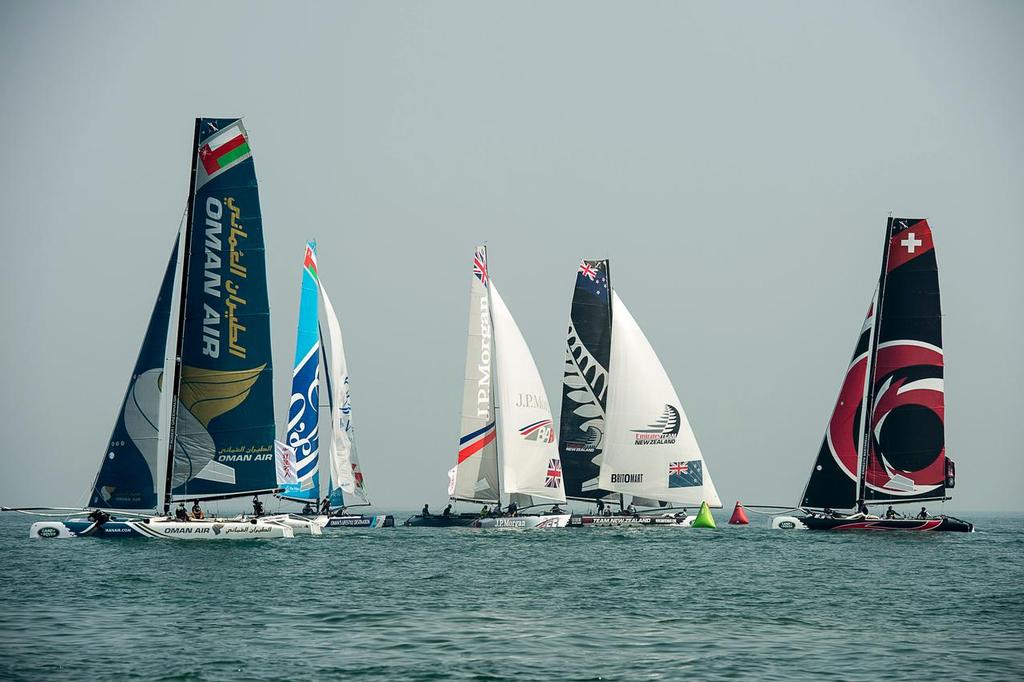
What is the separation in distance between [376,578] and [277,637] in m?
11.0

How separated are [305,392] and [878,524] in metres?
29.3

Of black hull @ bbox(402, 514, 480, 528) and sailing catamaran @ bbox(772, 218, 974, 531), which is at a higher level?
sailing catamaran @ bbox(772, 218, 974, 531)

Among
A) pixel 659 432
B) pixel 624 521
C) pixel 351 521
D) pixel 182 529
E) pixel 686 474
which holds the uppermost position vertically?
pixel 659 432

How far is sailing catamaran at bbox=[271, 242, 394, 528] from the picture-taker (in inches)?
2419

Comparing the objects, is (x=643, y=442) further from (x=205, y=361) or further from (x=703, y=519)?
(x=205, y=361)

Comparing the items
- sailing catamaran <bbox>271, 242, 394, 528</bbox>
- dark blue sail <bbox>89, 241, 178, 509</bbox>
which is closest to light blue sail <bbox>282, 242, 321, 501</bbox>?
sailing catamaran <bbox>271, 242, 394, 528</bbox>

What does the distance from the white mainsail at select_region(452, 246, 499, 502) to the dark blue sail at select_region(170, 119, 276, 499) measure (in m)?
14.9

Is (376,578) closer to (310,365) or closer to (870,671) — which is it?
(870,671)

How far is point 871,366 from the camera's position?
179ft

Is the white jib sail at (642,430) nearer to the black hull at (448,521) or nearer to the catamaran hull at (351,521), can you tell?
the black hull at (448,521)

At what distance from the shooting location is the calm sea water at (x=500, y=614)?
21109mm

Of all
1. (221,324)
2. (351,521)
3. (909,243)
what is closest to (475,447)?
(351,521)

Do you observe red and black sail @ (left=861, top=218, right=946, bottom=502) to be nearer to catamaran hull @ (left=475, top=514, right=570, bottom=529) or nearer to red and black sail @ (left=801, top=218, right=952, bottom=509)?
red and black sail @ (left=801, top=218, right=952, bottom=509)

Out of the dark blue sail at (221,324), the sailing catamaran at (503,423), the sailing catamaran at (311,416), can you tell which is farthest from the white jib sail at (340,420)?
the dark blue sail at (221,324)
